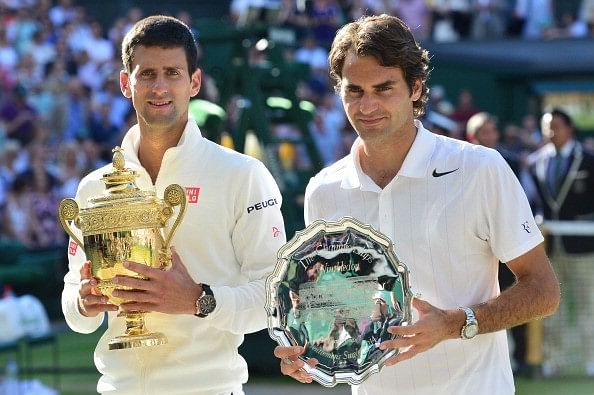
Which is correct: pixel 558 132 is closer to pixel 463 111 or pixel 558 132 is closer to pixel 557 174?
pixel 557 174

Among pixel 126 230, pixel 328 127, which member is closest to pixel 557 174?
pixel 328 127

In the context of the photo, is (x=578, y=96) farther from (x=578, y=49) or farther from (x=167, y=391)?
(x=167, y=391)

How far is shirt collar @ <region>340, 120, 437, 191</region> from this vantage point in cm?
362

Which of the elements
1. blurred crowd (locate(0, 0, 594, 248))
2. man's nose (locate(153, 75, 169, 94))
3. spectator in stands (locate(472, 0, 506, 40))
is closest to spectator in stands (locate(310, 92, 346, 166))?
blurred crowd (locate(0, 0, 594, 248))

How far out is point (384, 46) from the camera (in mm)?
3523

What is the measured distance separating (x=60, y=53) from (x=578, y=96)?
23.7 ft

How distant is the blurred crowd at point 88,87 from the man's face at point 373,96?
7.80 metres

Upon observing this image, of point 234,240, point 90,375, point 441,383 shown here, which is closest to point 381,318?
point 441,383

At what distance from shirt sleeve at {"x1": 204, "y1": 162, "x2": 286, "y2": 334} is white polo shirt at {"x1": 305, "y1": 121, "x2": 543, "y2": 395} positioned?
437 mm

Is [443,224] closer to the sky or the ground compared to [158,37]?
closer to the ground

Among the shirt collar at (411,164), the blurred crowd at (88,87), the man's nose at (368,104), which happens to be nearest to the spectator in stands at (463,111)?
the blurred crowd at (88,87)

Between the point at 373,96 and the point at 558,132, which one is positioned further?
the point at 558,132

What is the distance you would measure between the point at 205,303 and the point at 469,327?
0.76m

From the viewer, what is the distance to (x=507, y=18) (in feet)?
66.4
